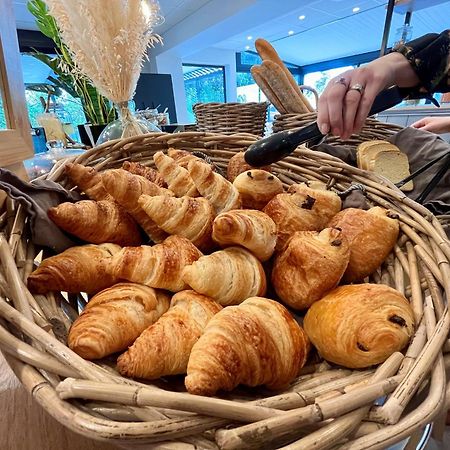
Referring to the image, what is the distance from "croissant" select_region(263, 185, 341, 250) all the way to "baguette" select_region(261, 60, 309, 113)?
0.60 meters

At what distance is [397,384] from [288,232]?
280 mm

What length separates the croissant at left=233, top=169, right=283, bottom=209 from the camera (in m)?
0.58

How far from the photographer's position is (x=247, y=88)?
857 centimetres

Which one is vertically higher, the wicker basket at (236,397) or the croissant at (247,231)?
the croissant at (247,231)

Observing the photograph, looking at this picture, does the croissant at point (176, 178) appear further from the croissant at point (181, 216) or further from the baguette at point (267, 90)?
the baguette at point (267, 90)

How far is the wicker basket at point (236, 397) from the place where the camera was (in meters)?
0.24

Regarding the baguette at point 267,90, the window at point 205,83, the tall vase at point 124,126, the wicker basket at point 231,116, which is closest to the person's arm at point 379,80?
the baguette at point 267,90

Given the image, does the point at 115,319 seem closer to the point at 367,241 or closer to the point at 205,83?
the point at 367,241

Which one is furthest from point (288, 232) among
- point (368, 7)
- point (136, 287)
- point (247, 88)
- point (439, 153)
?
point (247, 88)

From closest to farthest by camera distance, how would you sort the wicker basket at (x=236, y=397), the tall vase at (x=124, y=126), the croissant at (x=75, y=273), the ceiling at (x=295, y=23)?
the wicker basket at (x=236, y=397)
the croissant at (x=75, y=273)
the tall vase at (x=124, y=126)
the ceiling at (x=295, y=23)

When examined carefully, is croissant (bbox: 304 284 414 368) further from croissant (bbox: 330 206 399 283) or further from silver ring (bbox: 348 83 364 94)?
silver ring (bbox: 348 83 364 94)

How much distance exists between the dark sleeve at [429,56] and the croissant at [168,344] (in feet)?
2.51

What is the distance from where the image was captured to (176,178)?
0.60 m

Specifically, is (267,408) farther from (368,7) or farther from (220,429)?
(368,7)
